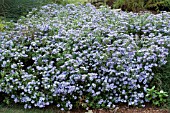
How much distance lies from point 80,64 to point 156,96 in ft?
3.55

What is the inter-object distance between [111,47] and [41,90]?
3.70ft

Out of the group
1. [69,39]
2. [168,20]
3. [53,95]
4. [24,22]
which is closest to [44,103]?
[53,95]

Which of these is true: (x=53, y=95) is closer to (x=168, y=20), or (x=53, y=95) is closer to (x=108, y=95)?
(x=108, y=95)

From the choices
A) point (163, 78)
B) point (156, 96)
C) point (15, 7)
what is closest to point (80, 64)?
point (156, 96)

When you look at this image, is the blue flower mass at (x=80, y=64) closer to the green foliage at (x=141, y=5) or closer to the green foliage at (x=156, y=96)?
the green foliage at (x=156, y=96)

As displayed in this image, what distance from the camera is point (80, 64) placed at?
457 centimetres

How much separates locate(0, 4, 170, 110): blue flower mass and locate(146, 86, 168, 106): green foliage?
0.10 meters

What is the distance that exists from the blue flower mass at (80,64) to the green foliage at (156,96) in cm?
10

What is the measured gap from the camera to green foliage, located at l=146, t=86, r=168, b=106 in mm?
4496

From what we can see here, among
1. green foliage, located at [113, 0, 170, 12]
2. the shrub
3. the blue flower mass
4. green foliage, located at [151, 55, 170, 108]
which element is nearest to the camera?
the blue flower mass

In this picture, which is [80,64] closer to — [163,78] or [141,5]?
[163,78]

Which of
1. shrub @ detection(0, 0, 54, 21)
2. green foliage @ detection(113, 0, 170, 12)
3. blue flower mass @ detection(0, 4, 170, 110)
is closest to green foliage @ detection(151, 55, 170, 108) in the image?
blue flower mass @ detection(0, 4, 170, 110)

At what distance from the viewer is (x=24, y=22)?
19.6ft

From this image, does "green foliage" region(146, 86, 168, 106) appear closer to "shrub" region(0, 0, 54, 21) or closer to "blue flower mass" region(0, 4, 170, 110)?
"blue flower mass" region(0, 4, 170, 110)
